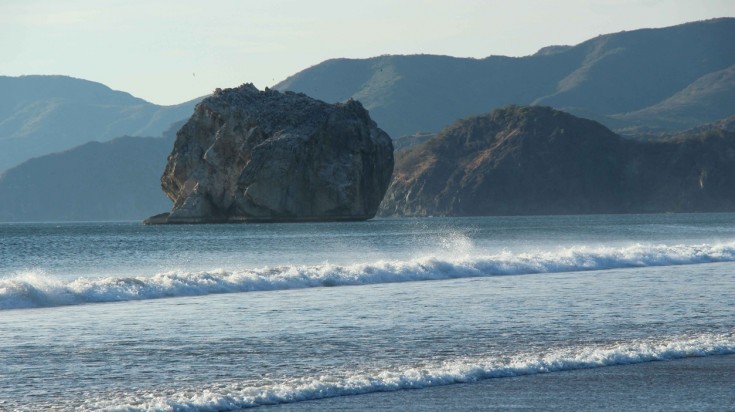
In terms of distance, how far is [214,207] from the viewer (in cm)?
17162

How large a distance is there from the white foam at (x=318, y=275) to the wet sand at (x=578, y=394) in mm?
19181

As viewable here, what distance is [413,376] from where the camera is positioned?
19.1 metres

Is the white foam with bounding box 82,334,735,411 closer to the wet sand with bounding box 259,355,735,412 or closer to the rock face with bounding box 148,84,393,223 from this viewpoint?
the wet sand with bounding box 259,355,735,412

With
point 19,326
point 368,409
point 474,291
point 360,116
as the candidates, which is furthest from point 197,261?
point 360,116

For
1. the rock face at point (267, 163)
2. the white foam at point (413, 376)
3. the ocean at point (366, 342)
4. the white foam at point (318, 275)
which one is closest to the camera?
the white foam at point (413, 376)

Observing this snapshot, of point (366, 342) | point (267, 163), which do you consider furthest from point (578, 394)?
point (267, 163)

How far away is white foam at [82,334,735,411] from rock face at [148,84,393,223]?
145 m

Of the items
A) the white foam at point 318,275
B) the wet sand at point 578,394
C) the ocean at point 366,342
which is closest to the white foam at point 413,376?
the ocean at point 366,342

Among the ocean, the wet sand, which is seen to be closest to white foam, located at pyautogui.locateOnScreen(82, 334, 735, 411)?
the ocean

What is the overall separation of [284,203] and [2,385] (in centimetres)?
15027

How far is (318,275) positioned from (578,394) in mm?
25960

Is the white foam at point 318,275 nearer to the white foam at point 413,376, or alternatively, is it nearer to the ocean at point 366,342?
the ocean at point 366,342

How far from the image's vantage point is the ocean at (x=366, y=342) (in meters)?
17.8

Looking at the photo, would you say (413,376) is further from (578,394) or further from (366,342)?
(366,342)
